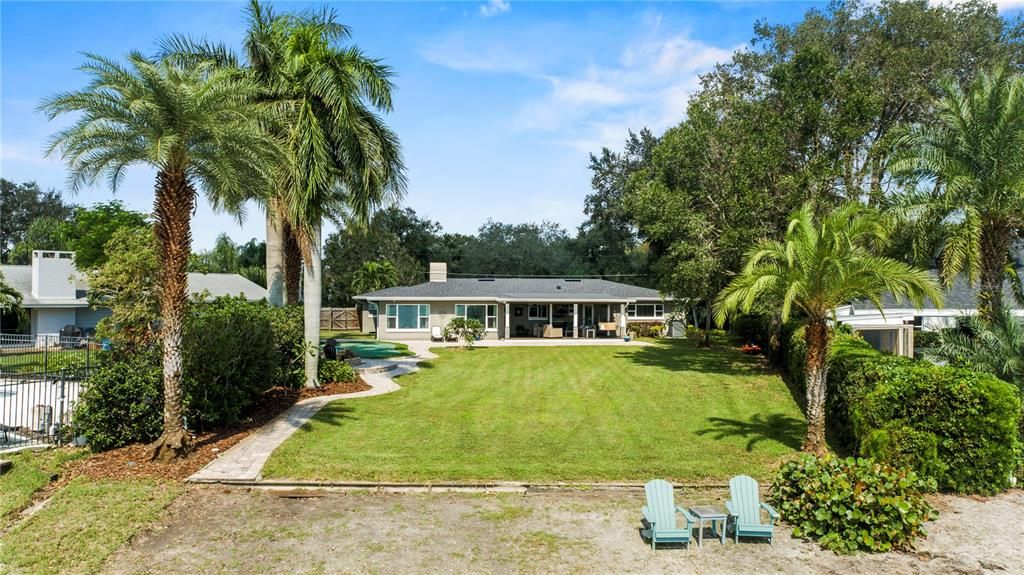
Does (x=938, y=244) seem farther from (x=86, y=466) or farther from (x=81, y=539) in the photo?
(x=86, y=466)

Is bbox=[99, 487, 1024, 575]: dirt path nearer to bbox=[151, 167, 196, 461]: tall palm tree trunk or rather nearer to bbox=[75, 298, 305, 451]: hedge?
bbox=[151, 167, 196, 461]: tall palm tree trunk

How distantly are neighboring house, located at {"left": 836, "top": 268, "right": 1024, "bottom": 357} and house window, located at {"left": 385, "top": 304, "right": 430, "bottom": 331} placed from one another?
21.9 m

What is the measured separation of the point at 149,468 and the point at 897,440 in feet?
42.3

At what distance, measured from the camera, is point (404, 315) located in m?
33.7

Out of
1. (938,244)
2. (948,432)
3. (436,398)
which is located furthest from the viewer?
(436,398)

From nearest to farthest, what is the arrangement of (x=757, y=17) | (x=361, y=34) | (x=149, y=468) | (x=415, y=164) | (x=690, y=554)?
1. (x=690, y=554)
2. (x=149, y=468)
3. (x=361, y=34)
4. (x=415, y=164)
5. (x=757, y=17)

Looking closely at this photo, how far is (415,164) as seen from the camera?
19.1 meters

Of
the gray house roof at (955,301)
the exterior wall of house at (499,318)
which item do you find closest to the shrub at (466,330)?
the exterior wall of house at (499,318)

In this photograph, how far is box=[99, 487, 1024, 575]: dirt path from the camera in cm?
677

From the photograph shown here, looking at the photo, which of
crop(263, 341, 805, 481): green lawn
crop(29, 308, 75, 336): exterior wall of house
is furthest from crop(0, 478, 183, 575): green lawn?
crop(29, 308, 75, 336): exterior wall of house

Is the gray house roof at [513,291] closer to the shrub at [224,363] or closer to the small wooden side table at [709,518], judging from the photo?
the shrub at [224,363]

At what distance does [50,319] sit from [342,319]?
55.1 ft

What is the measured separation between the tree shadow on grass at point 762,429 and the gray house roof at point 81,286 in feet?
58.6

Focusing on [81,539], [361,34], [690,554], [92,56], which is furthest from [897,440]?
[361,34]
